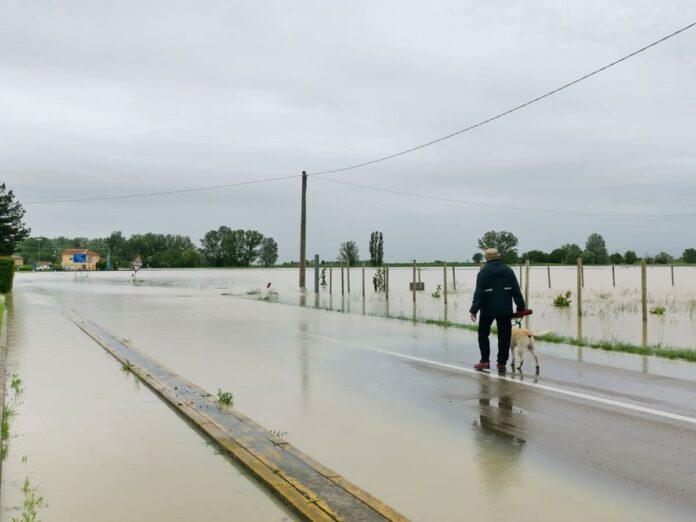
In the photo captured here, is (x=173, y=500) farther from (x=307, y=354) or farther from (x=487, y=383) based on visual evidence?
(x=307, y=354)

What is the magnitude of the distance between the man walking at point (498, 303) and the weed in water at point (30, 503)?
6.53 m

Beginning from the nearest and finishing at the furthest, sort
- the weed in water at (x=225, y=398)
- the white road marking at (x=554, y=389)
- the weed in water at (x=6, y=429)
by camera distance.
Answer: the weed in water at (x=6, y=429) → the white road marking at (x=554, y=389) → the weed in water at (x=225, y=398)

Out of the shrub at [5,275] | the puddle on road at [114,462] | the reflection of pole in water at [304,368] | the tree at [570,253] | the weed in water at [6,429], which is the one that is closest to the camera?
the puddle on road at [114,462]

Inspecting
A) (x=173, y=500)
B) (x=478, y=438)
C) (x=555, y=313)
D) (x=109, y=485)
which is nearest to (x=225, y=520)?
(x=173, y=500)

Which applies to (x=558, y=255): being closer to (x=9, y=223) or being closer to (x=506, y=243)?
(x=506, y=243)

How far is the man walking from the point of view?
31.5 ft

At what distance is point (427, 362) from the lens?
10617 millimetres

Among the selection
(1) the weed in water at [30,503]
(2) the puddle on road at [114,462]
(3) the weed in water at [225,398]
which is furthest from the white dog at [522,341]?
(1) the weed in water at [30,503]

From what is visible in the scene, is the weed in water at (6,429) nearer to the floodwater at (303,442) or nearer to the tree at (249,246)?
the floodwater at (303,442)

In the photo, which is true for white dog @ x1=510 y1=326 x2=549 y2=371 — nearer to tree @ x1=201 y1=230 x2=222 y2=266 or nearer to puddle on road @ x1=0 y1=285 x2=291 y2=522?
puddle on road @ x1=0 y1=285 x2=291 y2=522

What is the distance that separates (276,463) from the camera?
5.09 meters

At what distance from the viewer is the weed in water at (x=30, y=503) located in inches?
161

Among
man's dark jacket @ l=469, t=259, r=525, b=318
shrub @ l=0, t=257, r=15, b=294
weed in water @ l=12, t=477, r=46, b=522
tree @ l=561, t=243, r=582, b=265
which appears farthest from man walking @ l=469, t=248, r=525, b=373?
tree @ l=561, t=243, r=582, b=265

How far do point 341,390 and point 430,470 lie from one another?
10.9 ft
